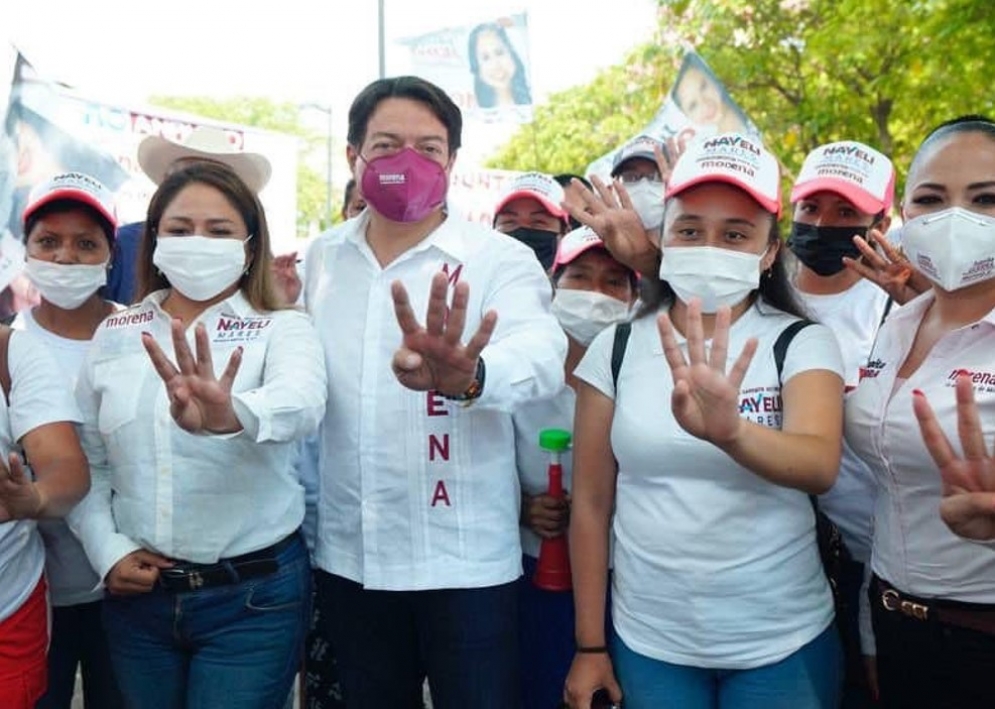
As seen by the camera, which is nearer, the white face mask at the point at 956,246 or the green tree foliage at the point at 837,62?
the white face mask at the point at 956,246

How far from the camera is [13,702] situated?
250 cm

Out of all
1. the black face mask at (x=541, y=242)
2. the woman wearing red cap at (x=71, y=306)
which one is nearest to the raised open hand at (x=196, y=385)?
the woman wearing red cap at (x=71, y=306)

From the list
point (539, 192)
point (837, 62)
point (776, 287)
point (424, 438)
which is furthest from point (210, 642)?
point (837, 62)

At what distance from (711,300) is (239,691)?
1.54m

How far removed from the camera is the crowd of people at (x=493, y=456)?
7.31 ft

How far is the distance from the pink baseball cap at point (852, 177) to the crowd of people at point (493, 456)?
37 cm

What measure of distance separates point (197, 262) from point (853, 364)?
192 centimetres

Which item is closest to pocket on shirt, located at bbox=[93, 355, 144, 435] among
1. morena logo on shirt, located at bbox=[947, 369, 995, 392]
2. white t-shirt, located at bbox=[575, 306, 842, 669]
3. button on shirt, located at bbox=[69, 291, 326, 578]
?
button on shirt, located at bbox=[69, 291, 326, 578]

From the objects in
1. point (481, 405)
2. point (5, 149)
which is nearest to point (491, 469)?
point (481, 405)

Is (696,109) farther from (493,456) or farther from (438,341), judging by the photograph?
(438,341)

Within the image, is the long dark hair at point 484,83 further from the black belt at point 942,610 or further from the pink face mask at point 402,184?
the black belt at point 942,610

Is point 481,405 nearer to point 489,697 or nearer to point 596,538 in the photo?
point 596,538

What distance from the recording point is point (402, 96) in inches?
108

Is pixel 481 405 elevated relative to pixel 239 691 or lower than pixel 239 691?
elevated
